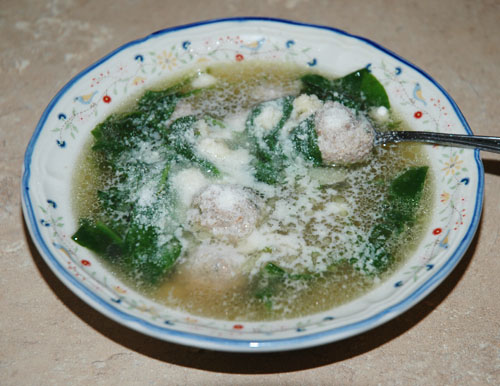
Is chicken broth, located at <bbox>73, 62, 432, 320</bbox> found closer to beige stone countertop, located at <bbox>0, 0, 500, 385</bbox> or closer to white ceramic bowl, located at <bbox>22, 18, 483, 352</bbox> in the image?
white ceramic bowl, located at <bbox>22, 18, 483, 352</bbox>

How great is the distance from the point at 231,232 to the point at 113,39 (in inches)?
55.0

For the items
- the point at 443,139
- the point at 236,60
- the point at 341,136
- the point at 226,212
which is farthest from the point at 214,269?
the point at 236,60

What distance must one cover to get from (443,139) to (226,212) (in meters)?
0.75

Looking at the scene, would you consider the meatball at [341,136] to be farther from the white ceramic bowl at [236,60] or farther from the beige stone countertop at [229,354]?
the beige stone countertop at [229,354]

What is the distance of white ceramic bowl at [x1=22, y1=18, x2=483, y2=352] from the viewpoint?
1219 millimetres

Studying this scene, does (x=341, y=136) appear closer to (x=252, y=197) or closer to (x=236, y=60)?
(x=252, y=197)

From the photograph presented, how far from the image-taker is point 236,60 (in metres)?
2.06

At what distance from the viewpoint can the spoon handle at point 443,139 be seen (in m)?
1.55

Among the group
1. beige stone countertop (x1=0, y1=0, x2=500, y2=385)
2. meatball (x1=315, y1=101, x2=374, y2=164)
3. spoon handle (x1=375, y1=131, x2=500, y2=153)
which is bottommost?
beige stone countertop (x1=0, y1=0, x2=500, y2=385)

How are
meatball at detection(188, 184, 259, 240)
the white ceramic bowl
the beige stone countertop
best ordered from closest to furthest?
the white ceramic bowl → the beige stone countertop → meatball at detection(188, 184, 259, 240)

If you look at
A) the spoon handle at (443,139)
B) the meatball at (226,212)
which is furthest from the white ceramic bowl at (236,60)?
the meatball at (226,212)

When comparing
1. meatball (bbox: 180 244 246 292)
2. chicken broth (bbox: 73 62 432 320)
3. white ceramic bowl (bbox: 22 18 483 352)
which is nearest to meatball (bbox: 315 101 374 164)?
chicken broth (bbox: 73 62 432 320)

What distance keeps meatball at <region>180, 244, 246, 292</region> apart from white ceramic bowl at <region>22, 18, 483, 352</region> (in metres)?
0.13

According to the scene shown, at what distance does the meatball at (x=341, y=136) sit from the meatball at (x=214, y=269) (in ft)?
1.53
